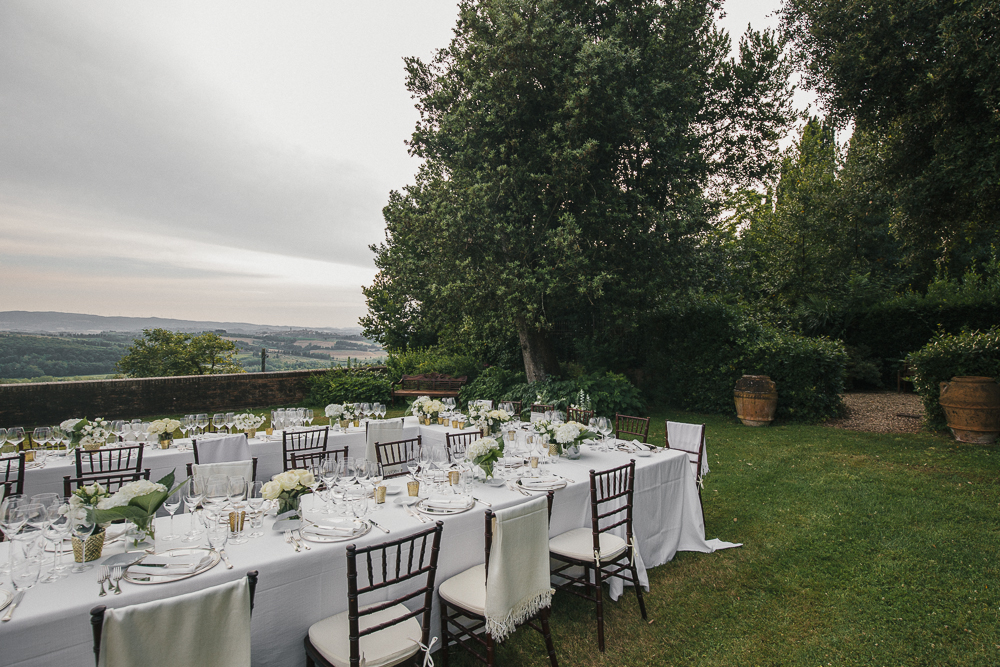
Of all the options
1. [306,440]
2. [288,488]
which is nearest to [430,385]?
[306,440]

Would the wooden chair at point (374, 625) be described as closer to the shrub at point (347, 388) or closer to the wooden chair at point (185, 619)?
the wooden chair at point (185, 619)

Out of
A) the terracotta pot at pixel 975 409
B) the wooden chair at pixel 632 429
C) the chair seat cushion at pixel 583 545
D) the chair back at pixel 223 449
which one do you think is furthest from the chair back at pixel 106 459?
the terracotta pot at pixel 975 409

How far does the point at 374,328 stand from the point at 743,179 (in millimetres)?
14223

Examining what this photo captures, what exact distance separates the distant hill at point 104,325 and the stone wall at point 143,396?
128 inches

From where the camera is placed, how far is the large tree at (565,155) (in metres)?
10.3

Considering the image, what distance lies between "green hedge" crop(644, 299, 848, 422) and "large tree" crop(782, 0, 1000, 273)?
10.0 feet

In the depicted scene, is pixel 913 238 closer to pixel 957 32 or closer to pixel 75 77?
pixel 957 32

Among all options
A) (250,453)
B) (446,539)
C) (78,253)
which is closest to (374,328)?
(78,253)

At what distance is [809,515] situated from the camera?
5668 millimetres

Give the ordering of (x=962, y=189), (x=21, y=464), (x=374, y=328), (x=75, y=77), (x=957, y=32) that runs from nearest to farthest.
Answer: (x=21, y=464) → (x=957, y=32) → (x=962, y=189) → (x=75, y=77) → (x=374, y=328)

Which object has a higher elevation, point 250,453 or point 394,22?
point 394,22

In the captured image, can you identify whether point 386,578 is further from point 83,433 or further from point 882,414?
point 882,414

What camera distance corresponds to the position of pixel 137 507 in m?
2.49

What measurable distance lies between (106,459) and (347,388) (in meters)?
9.18
